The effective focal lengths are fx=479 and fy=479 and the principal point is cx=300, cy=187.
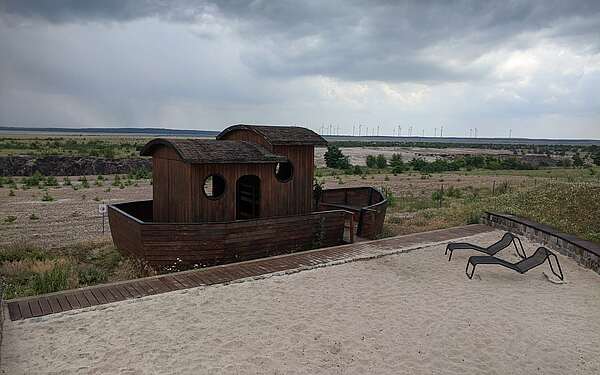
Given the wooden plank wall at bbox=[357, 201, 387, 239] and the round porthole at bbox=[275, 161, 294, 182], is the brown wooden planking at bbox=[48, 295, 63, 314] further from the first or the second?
the wooden plank wall at bbox=[357, 201, 387, 239]

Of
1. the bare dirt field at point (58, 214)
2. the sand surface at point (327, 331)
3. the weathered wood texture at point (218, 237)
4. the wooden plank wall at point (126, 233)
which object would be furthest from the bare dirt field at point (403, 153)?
the sand surface at point (327, 331)

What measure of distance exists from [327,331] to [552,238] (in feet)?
24.9

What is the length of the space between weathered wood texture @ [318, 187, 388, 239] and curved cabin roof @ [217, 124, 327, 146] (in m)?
2.11

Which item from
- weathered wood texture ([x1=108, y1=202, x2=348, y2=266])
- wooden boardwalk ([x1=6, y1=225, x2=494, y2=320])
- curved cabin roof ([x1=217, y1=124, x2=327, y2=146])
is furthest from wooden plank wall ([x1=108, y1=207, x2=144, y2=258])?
curved cabin roof ([x1=217, y1=124, x2=327, y2=146])

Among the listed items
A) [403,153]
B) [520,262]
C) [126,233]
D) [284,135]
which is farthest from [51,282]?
[403,153]

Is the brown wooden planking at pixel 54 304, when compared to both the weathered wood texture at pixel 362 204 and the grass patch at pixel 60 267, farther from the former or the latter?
the weathered wood texture at pixel 362 204

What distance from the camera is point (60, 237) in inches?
542

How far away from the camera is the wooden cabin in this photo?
9094mm

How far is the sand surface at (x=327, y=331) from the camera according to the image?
Result: 520cm

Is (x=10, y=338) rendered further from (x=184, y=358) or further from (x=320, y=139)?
(x=320, y=139)

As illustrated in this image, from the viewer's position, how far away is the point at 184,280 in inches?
305

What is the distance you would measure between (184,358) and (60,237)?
10.2 metres

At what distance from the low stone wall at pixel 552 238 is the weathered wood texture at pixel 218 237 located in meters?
5.07

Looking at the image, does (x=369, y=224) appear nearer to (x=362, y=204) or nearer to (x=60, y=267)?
(x=362, y=204)
